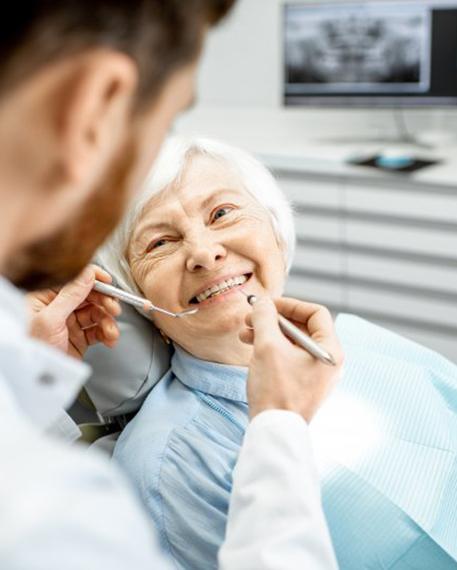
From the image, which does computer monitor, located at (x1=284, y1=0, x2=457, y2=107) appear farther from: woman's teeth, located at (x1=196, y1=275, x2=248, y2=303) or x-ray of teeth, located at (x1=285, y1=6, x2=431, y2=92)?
woman's teeth, located at (x1=196, y1=275, x2=248, y2=303)

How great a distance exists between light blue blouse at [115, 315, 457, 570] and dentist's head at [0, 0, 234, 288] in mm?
638

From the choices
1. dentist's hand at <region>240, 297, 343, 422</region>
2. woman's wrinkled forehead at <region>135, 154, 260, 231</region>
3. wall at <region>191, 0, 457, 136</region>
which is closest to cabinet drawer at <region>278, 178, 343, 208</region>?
wall at <region>191, 0, 457, 136</region>

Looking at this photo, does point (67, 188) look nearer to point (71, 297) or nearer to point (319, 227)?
point (71, 297)

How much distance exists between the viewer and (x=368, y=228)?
124 inches

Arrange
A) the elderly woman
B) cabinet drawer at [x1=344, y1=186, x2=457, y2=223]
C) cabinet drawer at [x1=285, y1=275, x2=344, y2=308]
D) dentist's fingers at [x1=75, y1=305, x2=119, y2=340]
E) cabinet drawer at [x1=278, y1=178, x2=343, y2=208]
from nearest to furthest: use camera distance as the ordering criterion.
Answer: the elderly woman < dentist's fingers at [x1=75, y1=305, x2=119, y2=340] < cabinet drawer at [x1=344, y1=186, x2=457, y2=223] < cabinet drawer at [x1=278, y1=178, x2=343, y2=208] < cabinet drawer at [x1=285, y1=275, x2=344, y2=308]

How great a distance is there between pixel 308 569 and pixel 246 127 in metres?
3.12

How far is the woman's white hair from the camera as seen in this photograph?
156 cm

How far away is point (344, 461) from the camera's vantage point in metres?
1.41

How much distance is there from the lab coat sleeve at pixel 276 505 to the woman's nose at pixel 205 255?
503 mm

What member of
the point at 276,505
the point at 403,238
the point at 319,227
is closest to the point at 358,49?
the point at 319,227

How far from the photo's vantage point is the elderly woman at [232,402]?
131 centimetres

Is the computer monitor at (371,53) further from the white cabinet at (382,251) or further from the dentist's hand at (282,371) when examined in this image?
the dentist's hand at (282,371)

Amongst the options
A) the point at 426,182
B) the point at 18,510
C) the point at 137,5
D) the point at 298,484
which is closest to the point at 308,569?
the point at 298,484

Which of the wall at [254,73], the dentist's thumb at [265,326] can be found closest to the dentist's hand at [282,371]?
the dentist's thumb at [265,326]
